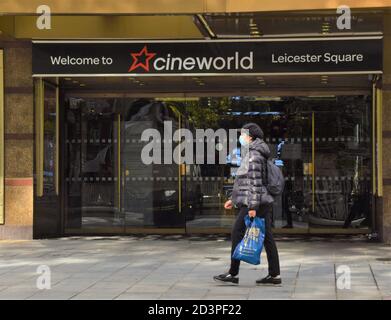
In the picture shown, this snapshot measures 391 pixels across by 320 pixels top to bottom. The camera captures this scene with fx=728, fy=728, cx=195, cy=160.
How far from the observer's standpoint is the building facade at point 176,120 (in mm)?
12578

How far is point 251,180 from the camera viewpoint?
836cm

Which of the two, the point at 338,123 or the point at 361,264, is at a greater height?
the point at 338,123

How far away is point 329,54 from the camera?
12.3 m

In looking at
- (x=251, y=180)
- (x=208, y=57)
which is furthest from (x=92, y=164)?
(x=251, y=180)

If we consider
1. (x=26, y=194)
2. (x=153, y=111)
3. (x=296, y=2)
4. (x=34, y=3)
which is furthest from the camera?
(x=153, y=111)

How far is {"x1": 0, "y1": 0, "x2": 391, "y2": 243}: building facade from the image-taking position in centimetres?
1258

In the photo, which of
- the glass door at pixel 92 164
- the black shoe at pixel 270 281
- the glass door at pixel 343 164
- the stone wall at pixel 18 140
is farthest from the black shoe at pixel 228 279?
the glass door at pixel 92 164

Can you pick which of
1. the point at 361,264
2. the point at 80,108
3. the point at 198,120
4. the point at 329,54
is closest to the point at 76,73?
the point at 80,108

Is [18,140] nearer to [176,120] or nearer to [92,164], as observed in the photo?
[92,164]

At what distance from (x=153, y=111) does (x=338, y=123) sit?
3584 mm

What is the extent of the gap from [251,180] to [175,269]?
2.17 metres

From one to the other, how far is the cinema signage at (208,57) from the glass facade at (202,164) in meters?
1.56

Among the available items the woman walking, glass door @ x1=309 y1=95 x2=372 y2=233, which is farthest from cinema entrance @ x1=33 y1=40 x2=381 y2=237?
the woman walking
